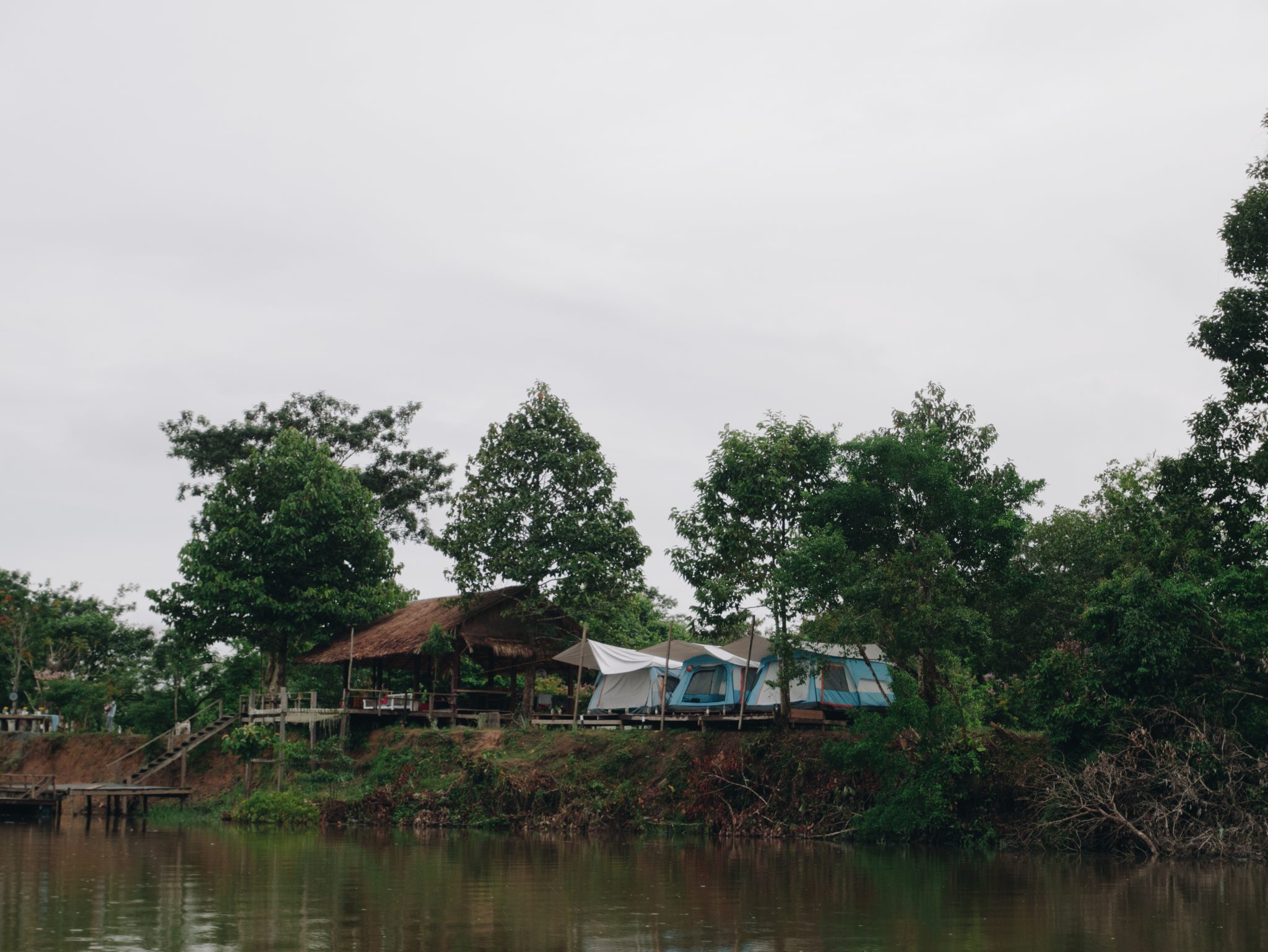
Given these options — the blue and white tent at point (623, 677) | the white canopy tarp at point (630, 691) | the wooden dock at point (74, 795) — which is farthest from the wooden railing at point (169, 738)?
the white canopy tarp at point (630, 691)

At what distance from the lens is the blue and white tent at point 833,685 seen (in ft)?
95.7

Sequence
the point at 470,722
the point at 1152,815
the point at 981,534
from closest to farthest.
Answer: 1. the point at 1152,815
2. the point at 981,534
3. the point at 470,722

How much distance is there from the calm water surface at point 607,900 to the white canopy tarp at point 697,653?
7.53 m

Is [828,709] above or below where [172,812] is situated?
above

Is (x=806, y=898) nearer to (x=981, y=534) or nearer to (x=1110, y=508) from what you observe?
(x=981, y=534)

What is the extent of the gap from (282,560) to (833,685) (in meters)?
18.8

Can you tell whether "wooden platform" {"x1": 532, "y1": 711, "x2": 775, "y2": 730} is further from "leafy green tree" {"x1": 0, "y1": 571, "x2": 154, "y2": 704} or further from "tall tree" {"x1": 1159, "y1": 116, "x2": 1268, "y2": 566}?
"leafy green tree" {"x1": 0, "y1": 571, "x2": 154, "y2": 704}

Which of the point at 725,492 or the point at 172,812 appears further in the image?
the point at 172,812

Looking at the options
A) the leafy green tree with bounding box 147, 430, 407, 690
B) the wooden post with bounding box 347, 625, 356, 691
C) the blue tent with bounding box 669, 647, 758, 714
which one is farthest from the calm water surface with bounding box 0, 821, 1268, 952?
the leafy green tree with bounding box 147, 430, 407, 690

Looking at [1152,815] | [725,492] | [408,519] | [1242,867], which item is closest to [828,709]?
[725,492]

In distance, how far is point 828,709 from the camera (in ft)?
97.2

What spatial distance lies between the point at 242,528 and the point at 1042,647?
82.0 feet

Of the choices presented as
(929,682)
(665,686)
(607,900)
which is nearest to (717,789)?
(665,686)

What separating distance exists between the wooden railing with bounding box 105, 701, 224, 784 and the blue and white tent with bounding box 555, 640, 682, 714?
12638 mm
